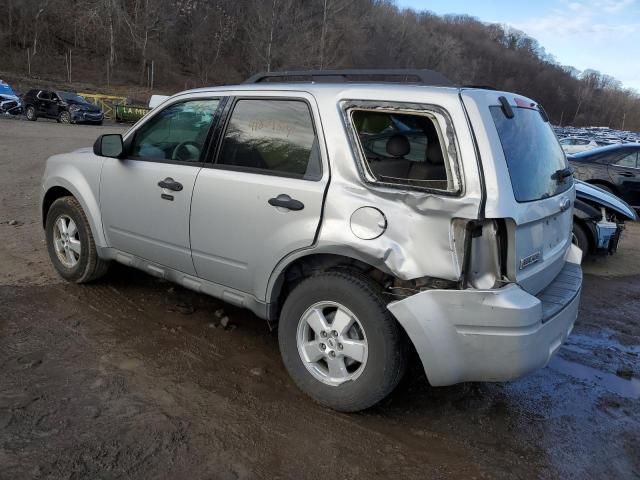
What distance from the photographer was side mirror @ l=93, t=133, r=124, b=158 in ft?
13.6

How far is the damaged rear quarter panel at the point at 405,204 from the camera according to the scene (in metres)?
2.70

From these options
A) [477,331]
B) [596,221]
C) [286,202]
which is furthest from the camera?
[596,221]

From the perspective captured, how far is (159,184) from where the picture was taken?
387 centimetres

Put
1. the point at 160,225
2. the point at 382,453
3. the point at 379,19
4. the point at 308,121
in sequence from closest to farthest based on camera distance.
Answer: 1. the point at 382,453
2. the point at 308,121
3. the point at 160,225
4. the point at 379,19

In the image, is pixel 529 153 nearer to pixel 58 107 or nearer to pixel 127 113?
pixel 58 107

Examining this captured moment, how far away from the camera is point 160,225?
3.93 metres

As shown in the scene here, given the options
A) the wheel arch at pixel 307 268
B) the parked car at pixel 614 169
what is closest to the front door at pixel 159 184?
the wheel arch at pixel 307 268

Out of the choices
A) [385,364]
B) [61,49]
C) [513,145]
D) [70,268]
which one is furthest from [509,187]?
[61,49]

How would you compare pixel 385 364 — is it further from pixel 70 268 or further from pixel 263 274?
pixel 70 268

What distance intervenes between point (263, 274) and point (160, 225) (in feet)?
3.39

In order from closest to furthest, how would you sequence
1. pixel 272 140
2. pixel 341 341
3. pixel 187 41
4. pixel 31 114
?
pixel 341 341, pixel 272 140, pixel 31 114, pixel 187 41

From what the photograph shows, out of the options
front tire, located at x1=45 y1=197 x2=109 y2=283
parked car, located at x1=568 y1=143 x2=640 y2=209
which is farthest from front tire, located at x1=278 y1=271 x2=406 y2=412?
parked car, located at x1=568 y1=143 x2=640 y2=209

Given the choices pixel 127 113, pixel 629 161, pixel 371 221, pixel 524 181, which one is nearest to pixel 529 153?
pixel 524 181

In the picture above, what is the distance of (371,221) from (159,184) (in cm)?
174
